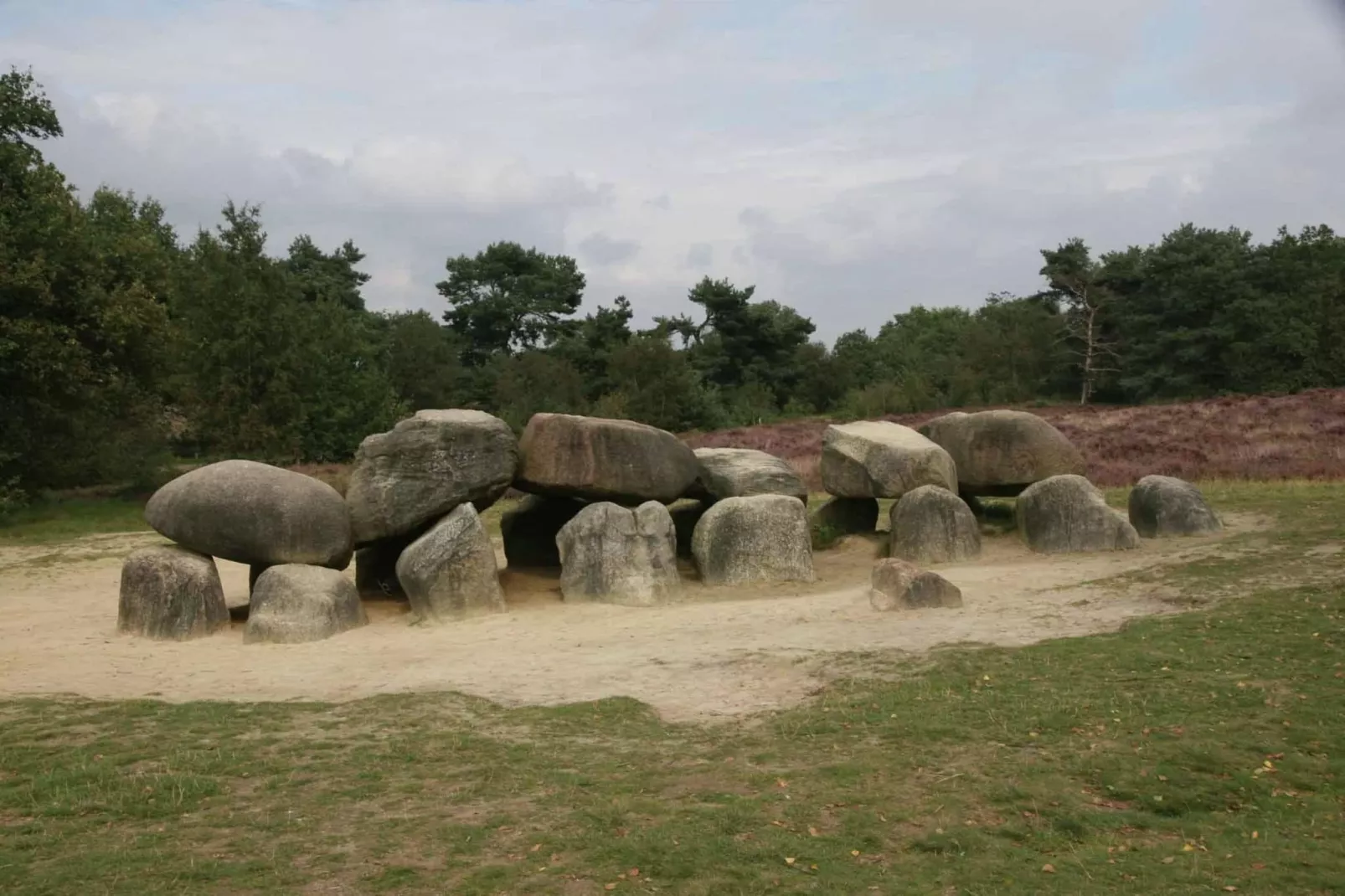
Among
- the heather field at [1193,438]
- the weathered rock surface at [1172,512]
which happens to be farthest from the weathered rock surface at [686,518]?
the heather field at [1193,438]

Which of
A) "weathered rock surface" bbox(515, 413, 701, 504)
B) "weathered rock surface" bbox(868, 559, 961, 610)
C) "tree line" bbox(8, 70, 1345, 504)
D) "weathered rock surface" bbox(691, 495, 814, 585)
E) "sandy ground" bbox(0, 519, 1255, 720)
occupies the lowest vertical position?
"sandy ground" bbox(0, 519, 1255, 720)

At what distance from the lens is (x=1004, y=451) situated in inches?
723

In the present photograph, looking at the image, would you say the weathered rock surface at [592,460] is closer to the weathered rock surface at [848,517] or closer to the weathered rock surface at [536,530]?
the weathered rock surface at [536,530]

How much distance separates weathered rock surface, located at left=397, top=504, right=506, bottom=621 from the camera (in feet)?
46.7

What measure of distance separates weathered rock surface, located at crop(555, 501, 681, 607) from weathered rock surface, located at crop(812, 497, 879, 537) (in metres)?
4.31

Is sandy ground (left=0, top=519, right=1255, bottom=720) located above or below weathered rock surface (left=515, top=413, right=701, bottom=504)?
below

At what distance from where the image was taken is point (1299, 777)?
7.04 meters

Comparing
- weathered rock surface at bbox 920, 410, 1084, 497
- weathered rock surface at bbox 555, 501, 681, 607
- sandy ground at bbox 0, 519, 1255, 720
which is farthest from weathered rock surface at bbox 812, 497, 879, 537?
weathered rock surface at bbox 555, 501, 681, 607

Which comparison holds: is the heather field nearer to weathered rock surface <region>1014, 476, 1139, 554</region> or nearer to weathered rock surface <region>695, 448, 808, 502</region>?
weathered rock surface <region>1014, 476, 1139, 554</region>

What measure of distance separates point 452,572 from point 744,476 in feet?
16.4

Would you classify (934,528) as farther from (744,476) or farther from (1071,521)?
(744,476)

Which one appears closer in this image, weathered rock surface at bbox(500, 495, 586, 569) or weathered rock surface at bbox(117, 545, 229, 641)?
weathered rock surface at bbox(117, 545, 229, 641)

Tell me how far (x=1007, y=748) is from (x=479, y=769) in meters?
3.63

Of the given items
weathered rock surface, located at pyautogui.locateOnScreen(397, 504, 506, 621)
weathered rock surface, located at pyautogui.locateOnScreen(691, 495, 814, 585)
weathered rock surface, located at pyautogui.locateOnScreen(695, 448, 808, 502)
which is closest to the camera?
weathered rock surface, located at pyautogui.locateOnScreen(397, 504, 506, 621)
